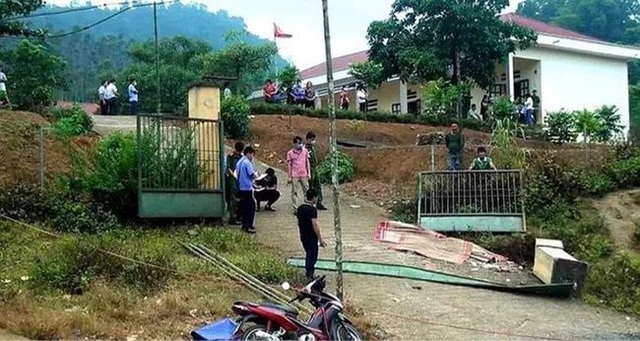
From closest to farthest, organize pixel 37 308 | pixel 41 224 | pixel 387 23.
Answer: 1. pixel 37 308
2. pixel 41 224
3. pixel 387 23

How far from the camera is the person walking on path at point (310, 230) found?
10.8 m

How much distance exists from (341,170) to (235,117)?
4.35m

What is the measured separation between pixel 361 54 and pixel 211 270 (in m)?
30.5

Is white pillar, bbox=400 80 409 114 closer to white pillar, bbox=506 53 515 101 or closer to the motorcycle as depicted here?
white pillar, bbox=506 53 515 101

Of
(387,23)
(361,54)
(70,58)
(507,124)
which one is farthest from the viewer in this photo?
(70,58)

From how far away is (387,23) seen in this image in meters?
28.5

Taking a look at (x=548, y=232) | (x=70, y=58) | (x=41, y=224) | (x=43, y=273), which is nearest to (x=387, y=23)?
(x=548, y=232)

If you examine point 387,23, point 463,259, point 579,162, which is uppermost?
point 387,23

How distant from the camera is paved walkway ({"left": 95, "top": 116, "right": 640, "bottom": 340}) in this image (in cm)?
995

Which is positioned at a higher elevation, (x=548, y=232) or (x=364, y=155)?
(x=364, y=155)

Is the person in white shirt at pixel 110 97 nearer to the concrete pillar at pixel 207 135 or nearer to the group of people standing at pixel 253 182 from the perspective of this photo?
the concrete pillar at pixel 207 135

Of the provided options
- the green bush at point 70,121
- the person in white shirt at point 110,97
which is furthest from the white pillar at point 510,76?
the green bush at point 70,121

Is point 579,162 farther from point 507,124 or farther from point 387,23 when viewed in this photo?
point 387,23

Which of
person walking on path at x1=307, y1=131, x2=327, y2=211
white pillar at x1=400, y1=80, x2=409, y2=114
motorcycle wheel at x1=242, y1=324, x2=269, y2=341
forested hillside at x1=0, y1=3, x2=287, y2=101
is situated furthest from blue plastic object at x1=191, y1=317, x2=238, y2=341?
white pillar at x1=400, y1=80, x2=409, y2=114
